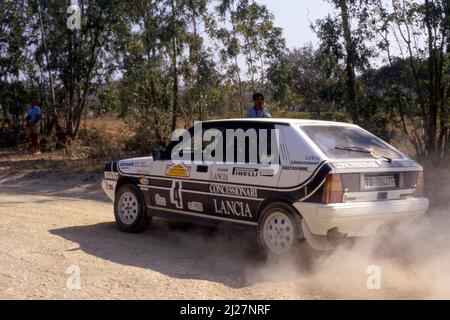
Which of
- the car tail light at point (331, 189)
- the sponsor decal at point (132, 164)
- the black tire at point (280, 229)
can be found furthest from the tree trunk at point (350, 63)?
the car tail light at point (331, 189)

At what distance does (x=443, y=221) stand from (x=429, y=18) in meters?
4.28

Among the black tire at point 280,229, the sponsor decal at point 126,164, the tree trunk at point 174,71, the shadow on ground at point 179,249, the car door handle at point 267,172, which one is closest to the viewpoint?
the black tire at point 280,229

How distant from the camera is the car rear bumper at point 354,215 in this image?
5801 mm

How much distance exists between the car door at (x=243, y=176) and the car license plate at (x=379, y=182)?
3.11ft

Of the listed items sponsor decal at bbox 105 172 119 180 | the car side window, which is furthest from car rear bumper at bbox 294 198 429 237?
sponsor decal at bbox 105 172 119 180

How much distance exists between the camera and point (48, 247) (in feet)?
23.3

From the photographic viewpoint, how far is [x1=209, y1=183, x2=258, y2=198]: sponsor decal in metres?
6.51

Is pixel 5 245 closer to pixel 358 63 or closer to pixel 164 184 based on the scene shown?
pixel 164 184

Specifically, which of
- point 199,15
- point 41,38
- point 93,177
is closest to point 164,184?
point 93,177

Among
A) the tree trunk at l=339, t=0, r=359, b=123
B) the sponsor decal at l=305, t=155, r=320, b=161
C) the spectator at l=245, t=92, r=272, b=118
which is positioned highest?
the tree trunk at l=339, t=0, r=359, b=123

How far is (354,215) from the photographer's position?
5.91 m

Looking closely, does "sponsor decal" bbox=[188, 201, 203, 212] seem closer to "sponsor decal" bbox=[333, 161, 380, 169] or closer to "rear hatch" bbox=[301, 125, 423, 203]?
"rear hatch" bbox=[301, 125, 423, 203]

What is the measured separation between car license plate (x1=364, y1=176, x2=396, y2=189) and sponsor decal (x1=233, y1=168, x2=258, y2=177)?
121cm

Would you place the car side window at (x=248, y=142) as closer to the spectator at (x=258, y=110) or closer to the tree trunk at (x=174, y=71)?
the spectator at (x=258, y=110)
